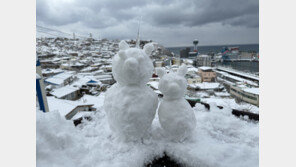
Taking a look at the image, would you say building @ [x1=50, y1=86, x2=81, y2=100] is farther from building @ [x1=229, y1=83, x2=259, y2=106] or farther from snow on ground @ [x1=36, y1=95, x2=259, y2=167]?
building @ [x1=229, y1=83, x2=259, y2=106]

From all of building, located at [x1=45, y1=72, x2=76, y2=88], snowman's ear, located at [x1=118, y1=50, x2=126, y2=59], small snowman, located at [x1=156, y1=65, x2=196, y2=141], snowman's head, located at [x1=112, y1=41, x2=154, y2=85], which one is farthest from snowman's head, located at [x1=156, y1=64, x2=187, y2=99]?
building, located at [x1=45, y1=72, x2=76, y2=88]

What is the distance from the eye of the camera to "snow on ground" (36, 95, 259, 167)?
5.13ft

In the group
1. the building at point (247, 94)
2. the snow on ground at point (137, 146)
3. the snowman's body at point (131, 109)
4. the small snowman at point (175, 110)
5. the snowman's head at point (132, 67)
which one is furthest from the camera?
the building at point (247, 94)

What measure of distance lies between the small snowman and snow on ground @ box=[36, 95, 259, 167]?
201 millimetres

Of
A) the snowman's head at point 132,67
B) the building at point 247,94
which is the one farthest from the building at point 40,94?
the building at point 247,94

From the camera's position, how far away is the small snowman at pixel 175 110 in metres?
2.05

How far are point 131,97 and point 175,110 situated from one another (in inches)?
24.7

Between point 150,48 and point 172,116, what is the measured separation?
98 cm

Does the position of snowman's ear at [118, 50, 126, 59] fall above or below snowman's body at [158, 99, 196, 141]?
above

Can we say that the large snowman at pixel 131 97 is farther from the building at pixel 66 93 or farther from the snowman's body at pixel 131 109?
the building at pixel 66 93

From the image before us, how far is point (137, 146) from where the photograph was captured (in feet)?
6.85

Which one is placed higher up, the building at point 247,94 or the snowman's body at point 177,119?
the snowman's body at point 177,119

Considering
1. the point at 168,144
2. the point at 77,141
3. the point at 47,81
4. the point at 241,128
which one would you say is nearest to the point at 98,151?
the point at 77,141

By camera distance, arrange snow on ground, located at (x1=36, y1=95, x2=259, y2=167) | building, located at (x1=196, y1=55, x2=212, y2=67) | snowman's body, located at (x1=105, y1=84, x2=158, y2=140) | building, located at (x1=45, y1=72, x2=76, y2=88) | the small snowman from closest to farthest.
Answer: snow on ground, located at (x1=36, y1=95, x2=259, y2=167), snowman's body, located at (x1=105, y1=84, x2=158, y2=140), the small snowman, building, located at (x1=45, y1=72, x2=76, y2=88), building, located at (x1=196, y1=55, x2=212, y2=67)
